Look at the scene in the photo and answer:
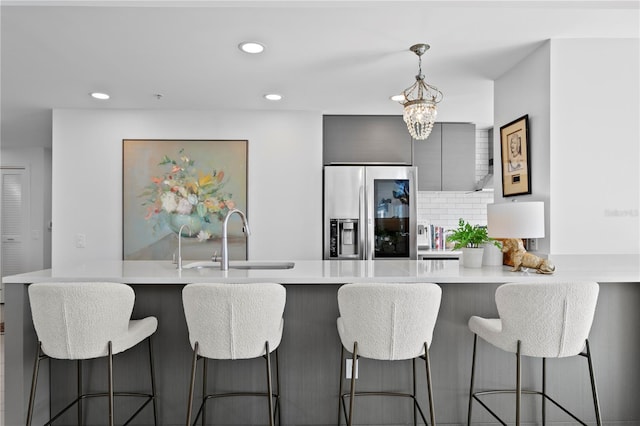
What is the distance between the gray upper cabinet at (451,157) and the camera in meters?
4.46

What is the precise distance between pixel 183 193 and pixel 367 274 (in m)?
2.60

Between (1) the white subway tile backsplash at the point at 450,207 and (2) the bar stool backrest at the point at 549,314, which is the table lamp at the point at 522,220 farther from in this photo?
(1) the white subway tile backsplash at the point at 450,207

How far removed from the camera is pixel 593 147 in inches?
96.9

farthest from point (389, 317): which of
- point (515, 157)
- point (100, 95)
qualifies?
point (100, 95)

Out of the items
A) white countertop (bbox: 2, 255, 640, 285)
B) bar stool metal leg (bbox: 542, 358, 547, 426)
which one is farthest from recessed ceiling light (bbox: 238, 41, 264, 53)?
bar stool metal leg (bbox: 542, 358, 547, 426)

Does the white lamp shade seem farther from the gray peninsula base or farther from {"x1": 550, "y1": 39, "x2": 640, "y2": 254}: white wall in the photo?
the gray peninsula base

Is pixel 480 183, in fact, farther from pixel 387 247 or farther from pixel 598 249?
pixel 598 249

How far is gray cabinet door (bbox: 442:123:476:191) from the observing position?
4477 millimetres

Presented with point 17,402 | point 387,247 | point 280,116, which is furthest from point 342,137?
point 17,402

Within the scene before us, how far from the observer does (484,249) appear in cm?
257

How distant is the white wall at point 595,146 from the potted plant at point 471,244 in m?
0.41

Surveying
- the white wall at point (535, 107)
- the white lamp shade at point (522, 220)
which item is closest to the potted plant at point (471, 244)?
the white lamp shade at point (522, 220)

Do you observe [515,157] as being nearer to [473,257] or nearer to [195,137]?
[473,257]

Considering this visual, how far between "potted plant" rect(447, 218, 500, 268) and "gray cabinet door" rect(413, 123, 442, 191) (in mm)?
1849
